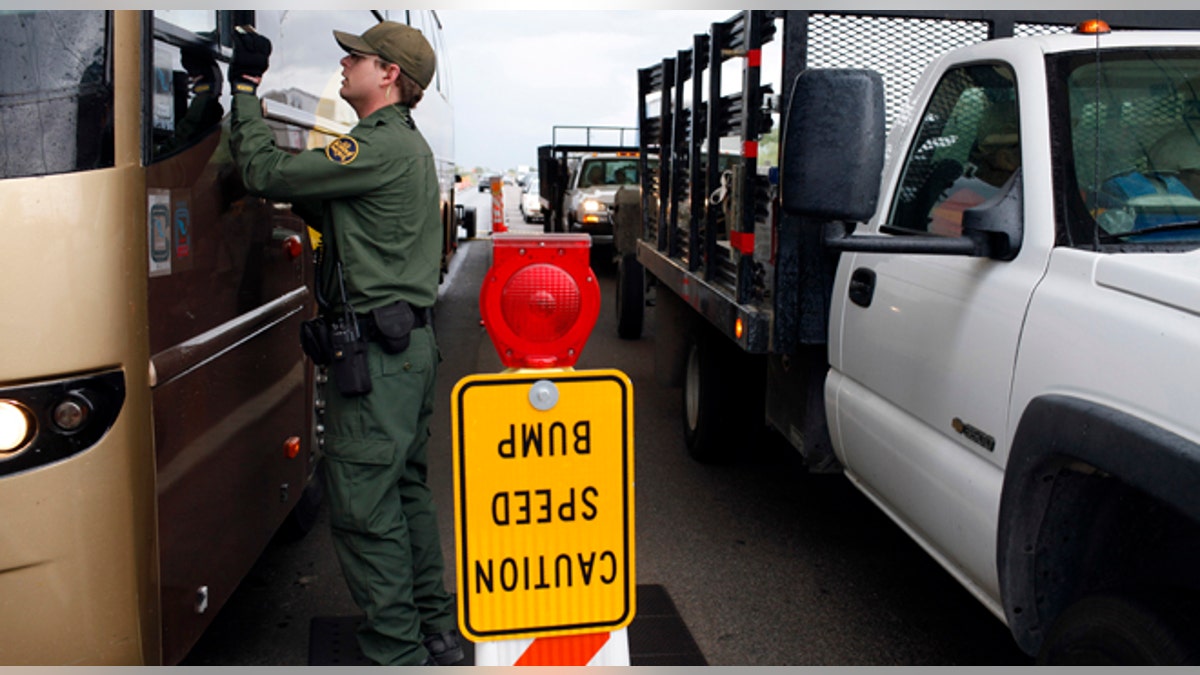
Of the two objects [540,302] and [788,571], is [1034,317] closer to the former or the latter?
[540,302]

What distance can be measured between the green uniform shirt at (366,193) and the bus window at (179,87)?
11 centimetres

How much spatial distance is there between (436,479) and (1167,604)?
4.30 m

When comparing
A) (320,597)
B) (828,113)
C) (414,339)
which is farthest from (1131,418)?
(320,597)

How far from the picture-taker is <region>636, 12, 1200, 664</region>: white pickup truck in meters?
2.40

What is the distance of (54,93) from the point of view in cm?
266

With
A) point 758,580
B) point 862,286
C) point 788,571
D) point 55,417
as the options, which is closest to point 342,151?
point 55,417

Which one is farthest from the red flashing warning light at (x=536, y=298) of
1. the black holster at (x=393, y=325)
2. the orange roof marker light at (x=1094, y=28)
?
the orange roof marker light at (x=1094, y=28)

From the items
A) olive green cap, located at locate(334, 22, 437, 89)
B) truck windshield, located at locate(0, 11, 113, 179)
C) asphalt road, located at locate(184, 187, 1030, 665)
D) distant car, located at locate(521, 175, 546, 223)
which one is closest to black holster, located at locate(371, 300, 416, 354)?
olive green cap, located at locate(334, 22, 437, 89)

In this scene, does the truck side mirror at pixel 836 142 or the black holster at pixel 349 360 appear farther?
the black holster at pixel 349 360

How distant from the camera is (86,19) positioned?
2.72m

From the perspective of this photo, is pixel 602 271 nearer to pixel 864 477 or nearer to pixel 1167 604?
pixel 864 477

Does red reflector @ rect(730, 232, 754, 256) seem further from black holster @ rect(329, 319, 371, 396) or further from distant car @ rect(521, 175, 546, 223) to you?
distant car @ rect(521, 175, 546, 223)

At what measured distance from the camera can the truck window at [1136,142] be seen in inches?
115

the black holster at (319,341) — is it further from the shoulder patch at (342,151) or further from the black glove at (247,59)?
the black glove at (247,59)
